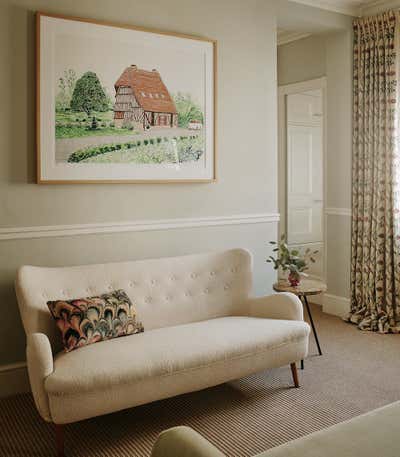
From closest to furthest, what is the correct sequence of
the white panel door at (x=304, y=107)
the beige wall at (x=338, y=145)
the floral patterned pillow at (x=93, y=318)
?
the floral patterned pillow at (x=93, y=318), the beige wall at (x=338, y=145), the white panel door at (x=304, y=107)

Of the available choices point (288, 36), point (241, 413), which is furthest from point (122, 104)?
point (288, 36)

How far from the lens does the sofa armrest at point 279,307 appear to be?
337 centimetres

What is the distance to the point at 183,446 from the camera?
1.53m

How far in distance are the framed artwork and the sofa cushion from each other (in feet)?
3.62

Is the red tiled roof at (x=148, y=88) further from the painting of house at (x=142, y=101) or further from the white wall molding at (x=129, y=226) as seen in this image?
the white wall molding at (x=129, y=226)

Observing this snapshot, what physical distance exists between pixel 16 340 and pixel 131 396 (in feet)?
3.35

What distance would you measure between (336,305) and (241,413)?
7.62 ft

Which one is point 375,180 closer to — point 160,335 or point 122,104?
point 122,104

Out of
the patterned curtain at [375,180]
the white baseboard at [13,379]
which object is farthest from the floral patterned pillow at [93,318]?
the patterned curtain at [375,180]

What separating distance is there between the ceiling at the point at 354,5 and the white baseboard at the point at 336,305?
2554 mm

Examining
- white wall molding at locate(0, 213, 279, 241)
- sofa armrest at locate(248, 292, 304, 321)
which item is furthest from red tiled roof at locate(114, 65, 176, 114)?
sofa armrest at locate(248, 292, 304, 321)

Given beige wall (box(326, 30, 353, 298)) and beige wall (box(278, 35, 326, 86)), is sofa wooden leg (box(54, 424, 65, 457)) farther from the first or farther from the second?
beige wall (box(278, 35, 326, 86))

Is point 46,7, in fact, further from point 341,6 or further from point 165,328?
point 341,6

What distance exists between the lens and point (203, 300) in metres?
3.54
